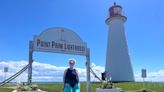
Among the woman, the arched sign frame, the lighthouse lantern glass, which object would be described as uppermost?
the lighthouse lantern glass

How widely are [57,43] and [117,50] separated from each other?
23.1 m

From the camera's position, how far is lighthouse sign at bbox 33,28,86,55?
34.7 ft

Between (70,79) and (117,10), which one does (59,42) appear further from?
(117,10)

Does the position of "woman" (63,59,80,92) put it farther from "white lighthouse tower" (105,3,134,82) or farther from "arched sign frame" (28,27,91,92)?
"white lighthouse tower" (105,3,134,82)

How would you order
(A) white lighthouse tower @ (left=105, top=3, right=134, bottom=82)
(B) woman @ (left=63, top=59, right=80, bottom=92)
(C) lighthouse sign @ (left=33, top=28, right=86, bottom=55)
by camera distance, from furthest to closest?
1. (A) white lighthouse tower @ (left=105, top=3, right=134, bottom=82)
2. (C) lighthouse sign @ (left=33, top=28, right=86, bottom=55)
3. (B) woman @ (left=63, top=59, right=80, bottom=92)

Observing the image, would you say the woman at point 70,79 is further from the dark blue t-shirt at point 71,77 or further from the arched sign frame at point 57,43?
the arched sign frame at point 57,43

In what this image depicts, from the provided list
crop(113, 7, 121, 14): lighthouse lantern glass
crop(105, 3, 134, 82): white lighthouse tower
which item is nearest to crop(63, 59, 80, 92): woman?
crop(105, 3, 134, 82): white lighthouse tower

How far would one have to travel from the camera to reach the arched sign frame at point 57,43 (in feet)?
33.9

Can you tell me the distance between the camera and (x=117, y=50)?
33.3 meters

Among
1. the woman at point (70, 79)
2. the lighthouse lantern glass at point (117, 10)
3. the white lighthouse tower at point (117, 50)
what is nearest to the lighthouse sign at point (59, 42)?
the woman at point (70, 79)

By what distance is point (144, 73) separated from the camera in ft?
66.4

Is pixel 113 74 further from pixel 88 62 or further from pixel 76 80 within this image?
pixel 76 80

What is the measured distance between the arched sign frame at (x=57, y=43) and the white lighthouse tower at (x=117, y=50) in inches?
829

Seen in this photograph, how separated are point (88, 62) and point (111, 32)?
→ 75.4 ft
